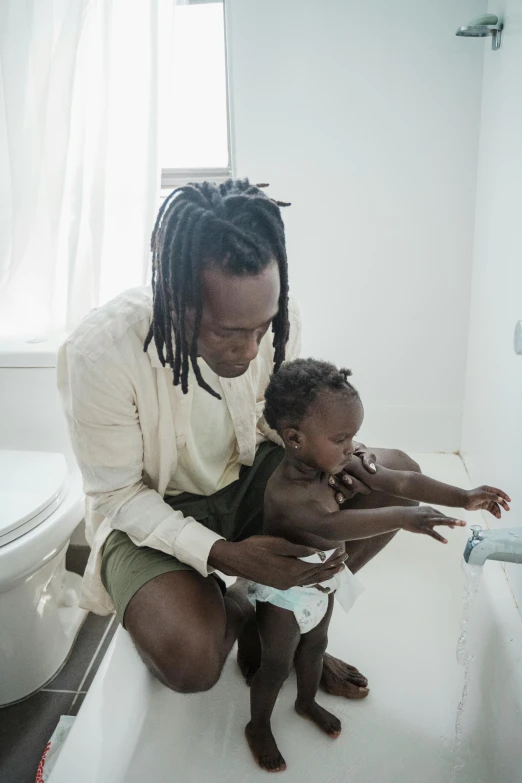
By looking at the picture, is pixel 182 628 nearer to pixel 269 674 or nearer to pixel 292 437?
pixel 269 674

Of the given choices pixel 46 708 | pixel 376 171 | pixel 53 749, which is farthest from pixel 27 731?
pixel 376 171

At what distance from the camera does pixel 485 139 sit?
1486 mm

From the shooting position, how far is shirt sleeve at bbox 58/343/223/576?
975 mm

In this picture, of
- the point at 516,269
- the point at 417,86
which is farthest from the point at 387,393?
the point at 417,86

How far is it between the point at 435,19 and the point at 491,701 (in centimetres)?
144

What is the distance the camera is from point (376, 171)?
1599mm

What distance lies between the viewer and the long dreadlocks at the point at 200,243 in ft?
2.71

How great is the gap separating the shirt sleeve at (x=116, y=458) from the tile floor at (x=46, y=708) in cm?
52

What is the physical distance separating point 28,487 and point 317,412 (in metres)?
0.67

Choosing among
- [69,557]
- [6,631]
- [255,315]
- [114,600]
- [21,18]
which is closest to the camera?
[255,315]

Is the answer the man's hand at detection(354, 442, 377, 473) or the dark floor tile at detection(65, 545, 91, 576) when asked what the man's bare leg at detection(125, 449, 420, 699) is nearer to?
the man's hand at detection(354, 442, 377, 473)

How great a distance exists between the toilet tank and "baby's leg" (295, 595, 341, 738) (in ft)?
2.57

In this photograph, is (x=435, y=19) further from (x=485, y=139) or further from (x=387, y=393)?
(x=387, y=393)

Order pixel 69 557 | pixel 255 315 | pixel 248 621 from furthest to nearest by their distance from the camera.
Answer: pixel 69 557
pixel 248 621
pixel 255 315
